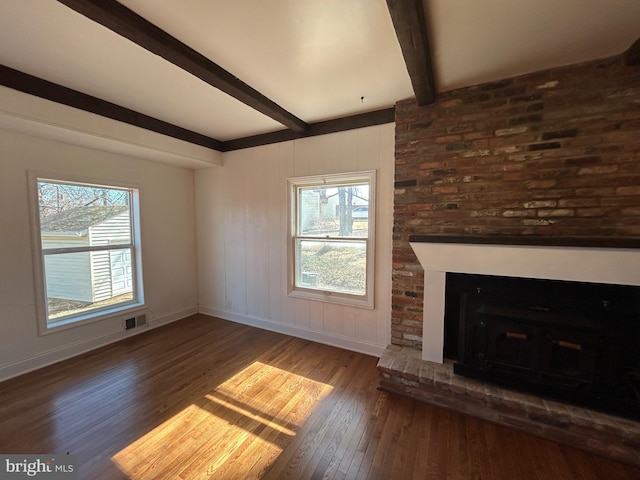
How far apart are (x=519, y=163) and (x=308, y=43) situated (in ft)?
6.09

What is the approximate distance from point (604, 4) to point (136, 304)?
197 inches

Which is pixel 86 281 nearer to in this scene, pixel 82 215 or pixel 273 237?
pixel 82 215

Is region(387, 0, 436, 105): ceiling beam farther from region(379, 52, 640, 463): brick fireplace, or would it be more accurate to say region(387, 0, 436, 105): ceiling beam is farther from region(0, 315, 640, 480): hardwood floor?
region(0, 315, 640, 480): hardwood floor

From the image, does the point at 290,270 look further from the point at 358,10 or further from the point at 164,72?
the point at 358,10

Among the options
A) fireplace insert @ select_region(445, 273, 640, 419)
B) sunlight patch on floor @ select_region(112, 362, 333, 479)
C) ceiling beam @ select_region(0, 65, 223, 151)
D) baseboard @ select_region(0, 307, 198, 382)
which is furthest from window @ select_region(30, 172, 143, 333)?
fireplace insert @ select_region(445, 273, 640, 419)

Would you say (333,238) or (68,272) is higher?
(333,238)

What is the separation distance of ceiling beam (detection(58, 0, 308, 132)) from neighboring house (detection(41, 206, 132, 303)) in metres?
2.31

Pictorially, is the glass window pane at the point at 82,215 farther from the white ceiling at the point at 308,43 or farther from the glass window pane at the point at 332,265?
the glass window pane at the point at 332,265

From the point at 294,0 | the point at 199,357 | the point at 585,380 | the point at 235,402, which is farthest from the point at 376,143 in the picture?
the point at 199,357

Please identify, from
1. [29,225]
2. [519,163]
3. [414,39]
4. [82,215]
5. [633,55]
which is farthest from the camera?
[82,215]

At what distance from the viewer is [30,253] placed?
252 centimetres

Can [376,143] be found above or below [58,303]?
above

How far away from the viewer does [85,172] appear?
2.88m

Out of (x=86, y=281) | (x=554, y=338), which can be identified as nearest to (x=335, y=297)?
(x=554, y=338)
